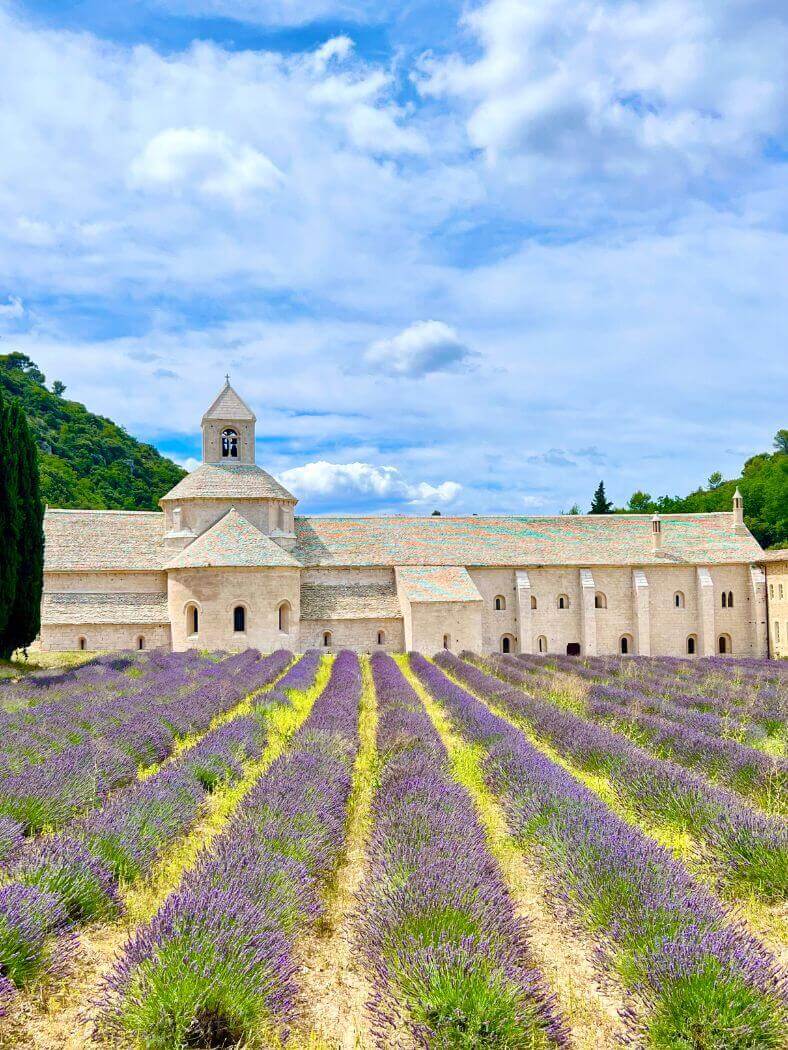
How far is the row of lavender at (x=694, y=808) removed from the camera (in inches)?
206

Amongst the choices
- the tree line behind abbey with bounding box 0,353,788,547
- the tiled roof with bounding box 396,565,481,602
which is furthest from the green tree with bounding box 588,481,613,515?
the tiled roof with bounding box 396,565,481,602

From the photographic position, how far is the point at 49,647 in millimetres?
26219

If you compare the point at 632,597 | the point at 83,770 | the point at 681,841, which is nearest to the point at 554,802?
the point at 681,841

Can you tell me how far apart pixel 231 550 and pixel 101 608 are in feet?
19.3

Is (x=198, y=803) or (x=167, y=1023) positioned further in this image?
(x=198, y=803)

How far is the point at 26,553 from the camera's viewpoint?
19.5 m

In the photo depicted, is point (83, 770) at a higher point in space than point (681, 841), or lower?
higher

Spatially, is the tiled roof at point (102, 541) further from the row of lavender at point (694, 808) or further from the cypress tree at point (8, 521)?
the row of lavender at point (694, 808)

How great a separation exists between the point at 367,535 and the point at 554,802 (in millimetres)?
26198

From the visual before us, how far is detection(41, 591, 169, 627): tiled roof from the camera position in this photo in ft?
87.2

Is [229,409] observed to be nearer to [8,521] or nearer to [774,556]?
[8,521]

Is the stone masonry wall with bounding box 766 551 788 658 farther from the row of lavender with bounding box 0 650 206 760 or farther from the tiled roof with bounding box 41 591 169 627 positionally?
the tiled roof with bounding box 41 591 169 627

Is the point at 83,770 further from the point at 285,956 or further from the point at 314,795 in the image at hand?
the point at 285,956

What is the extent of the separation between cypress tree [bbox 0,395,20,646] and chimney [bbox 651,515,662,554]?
1087 inches
